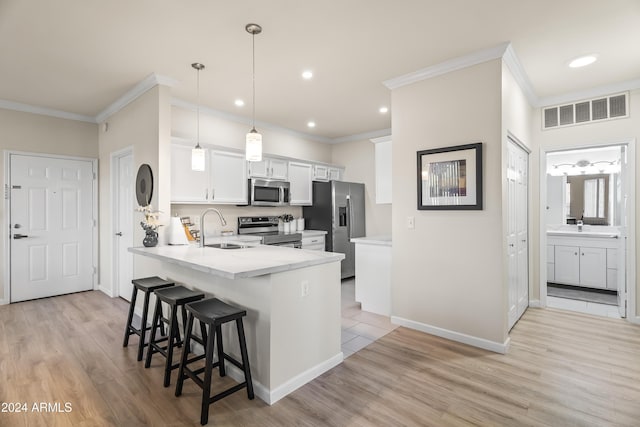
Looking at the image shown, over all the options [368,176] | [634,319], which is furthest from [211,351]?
[368,176]

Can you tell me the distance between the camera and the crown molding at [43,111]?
13.7 feet

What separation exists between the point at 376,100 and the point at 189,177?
8.29 feet

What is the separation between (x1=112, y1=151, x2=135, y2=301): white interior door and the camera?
424 cm

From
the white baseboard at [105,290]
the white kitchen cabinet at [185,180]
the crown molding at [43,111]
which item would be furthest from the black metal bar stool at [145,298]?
the crown molding at [43,111]

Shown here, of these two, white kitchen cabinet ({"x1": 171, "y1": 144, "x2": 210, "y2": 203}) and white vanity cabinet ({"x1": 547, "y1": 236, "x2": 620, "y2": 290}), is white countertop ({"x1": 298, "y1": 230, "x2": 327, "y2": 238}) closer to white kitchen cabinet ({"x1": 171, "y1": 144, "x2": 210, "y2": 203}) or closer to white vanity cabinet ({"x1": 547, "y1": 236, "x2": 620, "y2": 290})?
white kitchen cabinet ({"x1": 171, "y1": 144, "x2": 210, "y2": 203})

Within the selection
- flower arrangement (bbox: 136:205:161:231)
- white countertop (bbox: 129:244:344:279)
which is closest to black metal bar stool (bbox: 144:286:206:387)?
white countertop (bbox: 129:244:344:279)

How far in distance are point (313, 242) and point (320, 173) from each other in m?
1.34

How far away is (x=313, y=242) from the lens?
18.0 ft

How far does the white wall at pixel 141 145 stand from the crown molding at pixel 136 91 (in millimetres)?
45

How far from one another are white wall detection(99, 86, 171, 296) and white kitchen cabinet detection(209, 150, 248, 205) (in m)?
0.88

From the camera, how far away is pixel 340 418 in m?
1.97

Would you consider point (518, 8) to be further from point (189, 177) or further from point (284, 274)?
point (189, 177)

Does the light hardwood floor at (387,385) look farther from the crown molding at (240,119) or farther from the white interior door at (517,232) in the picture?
the crown molding at (240,119)

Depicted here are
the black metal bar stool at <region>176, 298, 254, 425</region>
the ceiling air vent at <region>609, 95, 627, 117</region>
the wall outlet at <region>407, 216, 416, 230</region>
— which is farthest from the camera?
the ceiling air vent at <region>609, 95, 627, 117</region>
